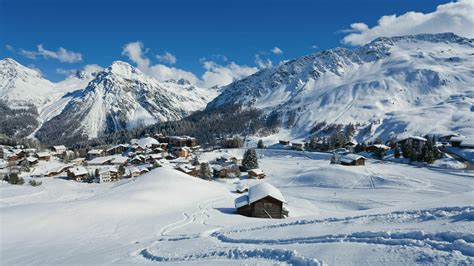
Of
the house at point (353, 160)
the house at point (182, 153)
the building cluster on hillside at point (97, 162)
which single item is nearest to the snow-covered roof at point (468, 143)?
the house at point (353, 160)

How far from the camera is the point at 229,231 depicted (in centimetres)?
1919

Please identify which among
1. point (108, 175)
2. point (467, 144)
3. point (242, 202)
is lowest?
point (108, 175)

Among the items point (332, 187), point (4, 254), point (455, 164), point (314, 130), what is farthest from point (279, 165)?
point (314, 130)

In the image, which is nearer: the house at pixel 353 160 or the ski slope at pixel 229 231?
the ski slope at pixel 229 231

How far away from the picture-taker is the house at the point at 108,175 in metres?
83.8

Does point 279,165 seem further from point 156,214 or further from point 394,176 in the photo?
point 156,214

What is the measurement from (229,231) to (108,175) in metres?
74.6

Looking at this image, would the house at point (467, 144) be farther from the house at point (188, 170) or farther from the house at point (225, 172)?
the house at point (188, 170)

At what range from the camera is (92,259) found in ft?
50.9

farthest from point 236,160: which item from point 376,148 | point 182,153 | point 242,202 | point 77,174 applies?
point 242,202

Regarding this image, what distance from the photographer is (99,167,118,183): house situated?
83.8m

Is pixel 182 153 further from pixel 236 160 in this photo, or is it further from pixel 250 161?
pixel 250 161

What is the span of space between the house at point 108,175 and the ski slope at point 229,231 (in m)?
28.1

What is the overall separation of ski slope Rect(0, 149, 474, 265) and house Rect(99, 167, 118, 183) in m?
28.1
